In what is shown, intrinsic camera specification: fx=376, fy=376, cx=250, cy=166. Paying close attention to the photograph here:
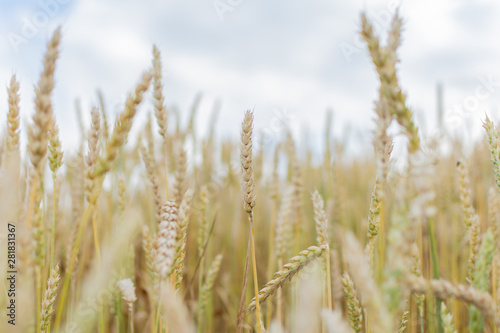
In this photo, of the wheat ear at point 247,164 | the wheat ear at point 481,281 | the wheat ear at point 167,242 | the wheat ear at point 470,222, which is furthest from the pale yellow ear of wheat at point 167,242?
the wheat ear at point 470,222

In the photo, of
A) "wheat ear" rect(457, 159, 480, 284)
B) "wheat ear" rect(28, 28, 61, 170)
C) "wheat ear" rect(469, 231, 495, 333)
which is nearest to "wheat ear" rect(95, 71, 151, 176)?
"wheat ear" rect(28, 28, 61, 170)

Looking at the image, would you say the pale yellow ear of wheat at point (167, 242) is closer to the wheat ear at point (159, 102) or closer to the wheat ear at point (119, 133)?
the wheat ear at point (119, 133)

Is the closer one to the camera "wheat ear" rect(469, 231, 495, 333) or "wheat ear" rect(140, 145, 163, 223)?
"wheat ear" rect(469, 231, 495, 333)

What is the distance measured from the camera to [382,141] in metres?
0.65

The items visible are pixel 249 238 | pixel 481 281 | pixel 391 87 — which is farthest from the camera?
pixel 249 238

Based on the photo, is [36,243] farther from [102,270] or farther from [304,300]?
[304,300]

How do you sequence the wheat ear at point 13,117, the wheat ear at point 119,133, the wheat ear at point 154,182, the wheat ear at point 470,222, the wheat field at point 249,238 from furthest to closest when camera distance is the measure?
the wheat ear at point 154,182 → the wheat ear at point 470,222 → the wheat ear at point 13,117 → the wheat ear at point 119,133 → the wheat field at point 249,238

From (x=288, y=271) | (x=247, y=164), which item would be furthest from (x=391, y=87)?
(x=288, y=271)

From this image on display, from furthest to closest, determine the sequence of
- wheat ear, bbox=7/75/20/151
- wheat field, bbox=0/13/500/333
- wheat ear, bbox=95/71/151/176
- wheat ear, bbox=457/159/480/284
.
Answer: wheat ear, bbox=457/159/480/284
wheat ear, bbox=7/75/20/151
wheat ear, bbox=95/71/151/176
wheat field, bbox=0/13/500/333

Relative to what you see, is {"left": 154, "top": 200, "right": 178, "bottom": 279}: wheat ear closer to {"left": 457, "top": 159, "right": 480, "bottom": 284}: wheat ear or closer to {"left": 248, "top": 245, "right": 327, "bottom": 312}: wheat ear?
{"left": 248, "top": 245, "right": 327, "bottom": 312}: wheat ear

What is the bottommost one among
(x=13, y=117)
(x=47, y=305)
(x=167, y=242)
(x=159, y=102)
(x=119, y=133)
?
(x=47, y=305)

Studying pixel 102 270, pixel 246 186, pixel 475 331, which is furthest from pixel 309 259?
pixel 102 270

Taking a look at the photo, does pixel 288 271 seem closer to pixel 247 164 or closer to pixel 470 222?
pixel 247 164

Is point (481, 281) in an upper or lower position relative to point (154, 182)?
lower
